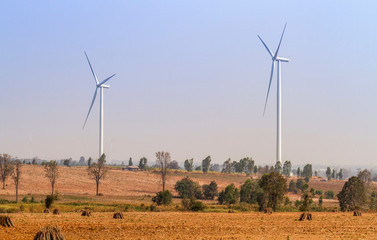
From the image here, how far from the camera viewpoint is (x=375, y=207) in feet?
348

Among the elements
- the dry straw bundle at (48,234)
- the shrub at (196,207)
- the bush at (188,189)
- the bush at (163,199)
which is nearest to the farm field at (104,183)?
the bush at (188,189)

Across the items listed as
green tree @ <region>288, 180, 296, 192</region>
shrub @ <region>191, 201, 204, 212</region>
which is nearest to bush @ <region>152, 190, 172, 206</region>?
shrub @ <region>191, 201, 204, 212</region>

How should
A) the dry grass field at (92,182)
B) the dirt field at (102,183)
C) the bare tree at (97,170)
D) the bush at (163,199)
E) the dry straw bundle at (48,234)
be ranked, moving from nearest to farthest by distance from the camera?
1. the dry straw bundle at (48,234)
2. the bush at (163,199)
3. the bare tree at (97,170)
4. the dirt field at (102,183)
5. the dry grass field at (92,182)

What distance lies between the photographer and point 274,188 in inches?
3501

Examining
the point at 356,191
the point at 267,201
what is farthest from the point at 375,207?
the point at 267,201

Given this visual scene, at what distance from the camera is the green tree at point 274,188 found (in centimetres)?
8894

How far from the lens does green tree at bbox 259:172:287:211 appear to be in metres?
88.9

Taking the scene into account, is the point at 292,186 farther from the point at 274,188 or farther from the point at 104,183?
the point at 274,188

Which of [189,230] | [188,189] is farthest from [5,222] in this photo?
[188,189]

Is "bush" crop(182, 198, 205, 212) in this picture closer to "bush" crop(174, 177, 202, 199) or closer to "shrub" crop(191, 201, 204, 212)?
"shrub" crop(191, 201, 204, 212)

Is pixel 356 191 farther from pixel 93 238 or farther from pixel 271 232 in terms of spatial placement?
pixel 93 238

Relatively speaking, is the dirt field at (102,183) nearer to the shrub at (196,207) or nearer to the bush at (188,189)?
the bush at (188,189)

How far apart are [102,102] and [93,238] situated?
429 ft

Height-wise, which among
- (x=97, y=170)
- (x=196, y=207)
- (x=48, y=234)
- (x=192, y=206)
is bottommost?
(x=196, y=207)
